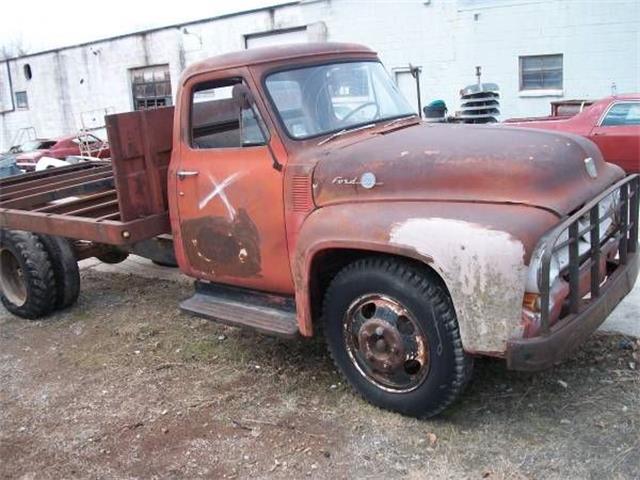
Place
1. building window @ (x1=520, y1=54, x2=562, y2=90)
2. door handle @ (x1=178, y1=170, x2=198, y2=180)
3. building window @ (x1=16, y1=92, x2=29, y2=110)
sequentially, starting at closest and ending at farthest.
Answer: door handle @ (x1=178, y1=170, x2=198, y2=180) < building window @ (x1=520, y1=54, x2=562, y2=90) < building window @ (x1=16, y1=92, x2=29, y2=110)

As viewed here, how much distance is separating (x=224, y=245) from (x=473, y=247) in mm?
1859

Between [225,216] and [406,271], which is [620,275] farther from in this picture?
[225,216]

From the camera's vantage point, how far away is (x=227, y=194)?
440 centimetres

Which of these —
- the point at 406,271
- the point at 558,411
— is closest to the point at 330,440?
the point at 406,271

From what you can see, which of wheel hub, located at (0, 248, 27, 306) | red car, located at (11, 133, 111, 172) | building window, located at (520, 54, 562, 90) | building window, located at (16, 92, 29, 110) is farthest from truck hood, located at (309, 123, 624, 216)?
building window, located at (16, 92, 29, 110)

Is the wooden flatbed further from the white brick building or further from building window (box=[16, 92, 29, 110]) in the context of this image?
building window (box=[16, 92, 29, 110])

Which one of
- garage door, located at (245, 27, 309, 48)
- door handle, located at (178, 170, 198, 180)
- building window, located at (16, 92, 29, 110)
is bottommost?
door handle, located at (178, 170, 198, 180)

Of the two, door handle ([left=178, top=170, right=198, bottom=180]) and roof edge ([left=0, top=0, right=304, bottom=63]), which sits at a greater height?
roof edge ([left=0, top=0, right=304, bottom=63])

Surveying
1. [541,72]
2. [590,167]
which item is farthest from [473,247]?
[541,72]

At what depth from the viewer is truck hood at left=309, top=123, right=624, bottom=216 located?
11.3 feet

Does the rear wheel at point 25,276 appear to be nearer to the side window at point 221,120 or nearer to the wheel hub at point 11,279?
the wheel hub at point 11,279

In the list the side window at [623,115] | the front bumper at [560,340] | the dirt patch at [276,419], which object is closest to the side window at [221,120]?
the dirt patch at [276,419]

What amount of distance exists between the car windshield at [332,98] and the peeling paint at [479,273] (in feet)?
3.97

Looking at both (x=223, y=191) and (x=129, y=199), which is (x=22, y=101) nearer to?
(x=129, y=199)
